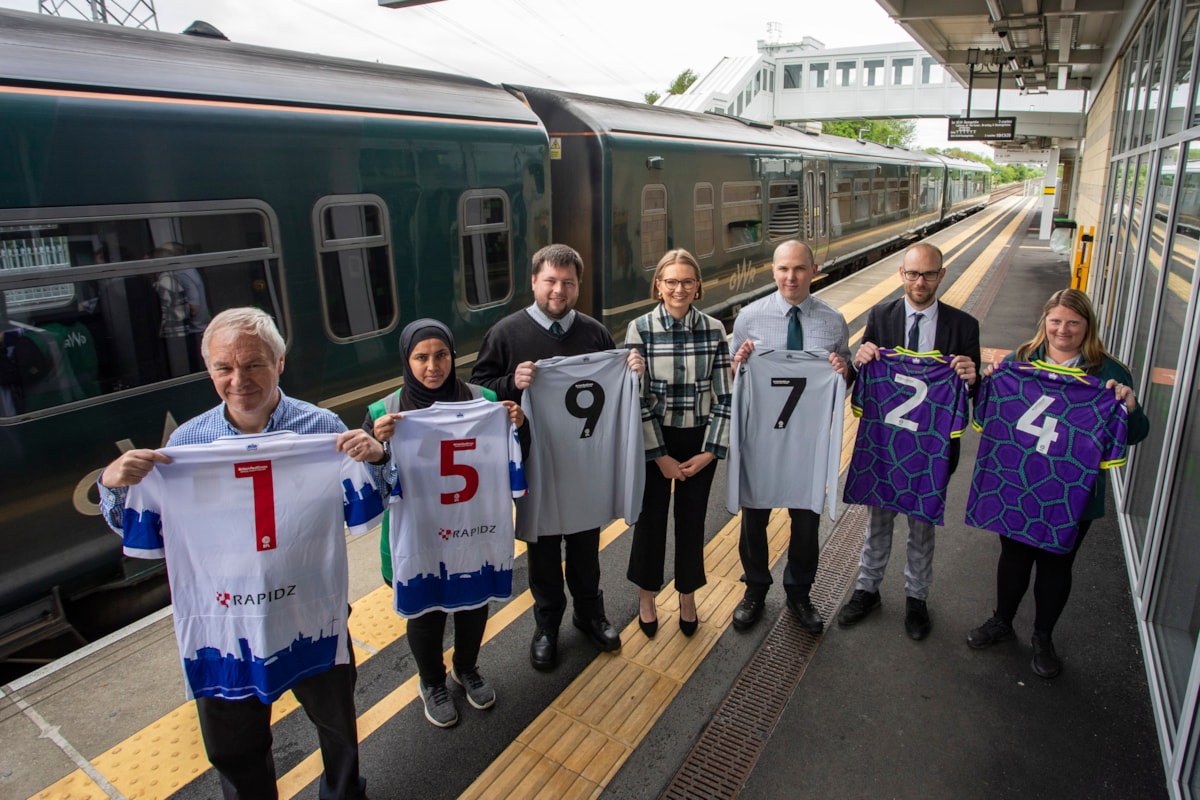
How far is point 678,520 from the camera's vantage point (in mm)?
3893

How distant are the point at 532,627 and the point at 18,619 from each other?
8.29 ft

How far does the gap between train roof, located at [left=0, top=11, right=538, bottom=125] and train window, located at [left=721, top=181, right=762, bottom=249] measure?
16.9ft

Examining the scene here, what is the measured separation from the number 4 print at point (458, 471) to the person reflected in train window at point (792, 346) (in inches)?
56.5

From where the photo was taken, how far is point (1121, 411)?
10.8 ft

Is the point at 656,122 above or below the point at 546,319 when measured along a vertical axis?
above

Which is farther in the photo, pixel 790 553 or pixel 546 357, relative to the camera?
pixel 790 553

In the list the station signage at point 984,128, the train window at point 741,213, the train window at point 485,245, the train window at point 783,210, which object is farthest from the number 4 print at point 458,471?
the station signage at point 984,128

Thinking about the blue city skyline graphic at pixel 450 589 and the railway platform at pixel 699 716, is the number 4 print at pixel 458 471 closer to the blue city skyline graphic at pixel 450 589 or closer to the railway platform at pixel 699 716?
the blue city skyline graphic at pixel 450 589

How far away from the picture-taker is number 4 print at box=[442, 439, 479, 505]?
303cm

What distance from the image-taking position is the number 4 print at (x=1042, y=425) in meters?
3.44

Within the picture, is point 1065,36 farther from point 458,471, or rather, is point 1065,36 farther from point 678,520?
point 458,471

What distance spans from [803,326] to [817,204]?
11528 millimetres

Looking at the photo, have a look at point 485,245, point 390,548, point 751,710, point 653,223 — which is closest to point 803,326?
point 751,710

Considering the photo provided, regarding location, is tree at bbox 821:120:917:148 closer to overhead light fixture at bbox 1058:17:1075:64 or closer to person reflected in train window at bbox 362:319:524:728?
overhead light fixture at bbox 1058:17:1075:64
